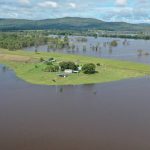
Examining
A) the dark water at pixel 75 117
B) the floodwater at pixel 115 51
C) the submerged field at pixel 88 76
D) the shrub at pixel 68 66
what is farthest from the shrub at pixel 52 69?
the floodwater at pixel 115 51

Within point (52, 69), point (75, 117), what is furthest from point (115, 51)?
point (75, 117)

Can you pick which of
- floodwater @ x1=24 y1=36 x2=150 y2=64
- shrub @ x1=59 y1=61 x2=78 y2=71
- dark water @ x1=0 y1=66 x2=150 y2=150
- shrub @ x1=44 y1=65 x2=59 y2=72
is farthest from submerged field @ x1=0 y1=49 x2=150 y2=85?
floodwater @ x1=24 y1=36 x2=150 y2=64

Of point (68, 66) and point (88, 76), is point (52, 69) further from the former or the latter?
point (88, 76)

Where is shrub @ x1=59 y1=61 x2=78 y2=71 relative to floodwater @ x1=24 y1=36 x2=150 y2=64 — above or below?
above

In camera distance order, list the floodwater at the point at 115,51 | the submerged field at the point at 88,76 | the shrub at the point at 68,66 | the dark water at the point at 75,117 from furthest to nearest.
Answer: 1. the floodwater at the point at 115,51
2. the shrub at the point at 68,66
3. the submerged field at the point at 88,76
4. the dark water at the point at 75,117

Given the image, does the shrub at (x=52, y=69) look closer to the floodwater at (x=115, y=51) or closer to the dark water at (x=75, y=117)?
the dark water at (x=75, y=117)

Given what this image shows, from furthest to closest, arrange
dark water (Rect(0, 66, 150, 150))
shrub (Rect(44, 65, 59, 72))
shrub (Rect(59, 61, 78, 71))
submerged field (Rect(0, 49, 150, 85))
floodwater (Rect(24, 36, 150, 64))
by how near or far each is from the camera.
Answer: floodwater (Rect(24, 36, 150, 64)), shrub (Rect(59, 61, 78, 71)), shrub (Rect(44, 65, 59, 72)), submerged field (Rect(0, 49, 150, 85)), dark water (Rect(0, 66, 150, 150))

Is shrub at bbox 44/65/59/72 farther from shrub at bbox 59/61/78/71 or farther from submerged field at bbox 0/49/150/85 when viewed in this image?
shrub at bbox 59/61/78/71

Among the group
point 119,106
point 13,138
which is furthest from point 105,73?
point 13,138
